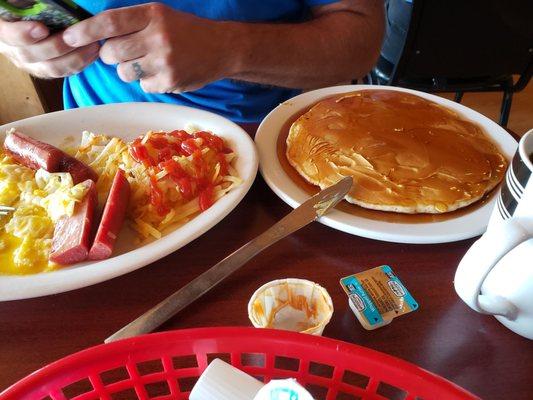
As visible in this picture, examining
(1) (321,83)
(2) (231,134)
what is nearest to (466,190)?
(2) (231,134)

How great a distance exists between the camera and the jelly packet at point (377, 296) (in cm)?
69

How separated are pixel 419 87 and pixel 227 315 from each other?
1721 mm

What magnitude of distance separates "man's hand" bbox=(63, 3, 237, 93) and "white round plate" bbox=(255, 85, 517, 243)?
20 cm

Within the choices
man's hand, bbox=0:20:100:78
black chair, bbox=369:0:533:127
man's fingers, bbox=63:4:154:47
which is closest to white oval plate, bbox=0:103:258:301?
man's hand, bbox=0:20:100:78

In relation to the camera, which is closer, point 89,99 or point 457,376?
point 457,376

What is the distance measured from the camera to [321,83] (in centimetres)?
138

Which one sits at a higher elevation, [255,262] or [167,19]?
[167,19]

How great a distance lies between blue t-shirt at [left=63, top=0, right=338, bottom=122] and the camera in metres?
1.25

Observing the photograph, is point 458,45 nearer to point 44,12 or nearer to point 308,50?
point 308,50

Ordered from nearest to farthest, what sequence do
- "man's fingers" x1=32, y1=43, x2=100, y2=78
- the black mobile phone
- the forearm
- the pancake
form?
1. the black mobile phone
2. the pancake
3. "man's fingers" x1=32, y1=43, x2=100, y2=78
4. the forearm

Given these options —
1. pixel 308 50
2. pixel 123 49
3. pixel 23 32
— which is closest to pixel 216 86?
pixel 308 50

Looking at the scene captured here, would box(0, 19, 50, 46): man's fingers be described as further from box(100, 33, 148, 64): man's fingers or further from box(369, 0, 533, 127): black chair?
box(369, 0, 533, 127): black chair

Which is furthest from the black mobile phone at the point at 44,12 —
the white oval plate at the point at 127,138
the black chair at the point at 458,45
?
the black chair at the point at 458,45

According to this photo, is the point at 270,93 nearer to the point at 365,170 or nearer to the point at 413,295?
the point at 365,170
